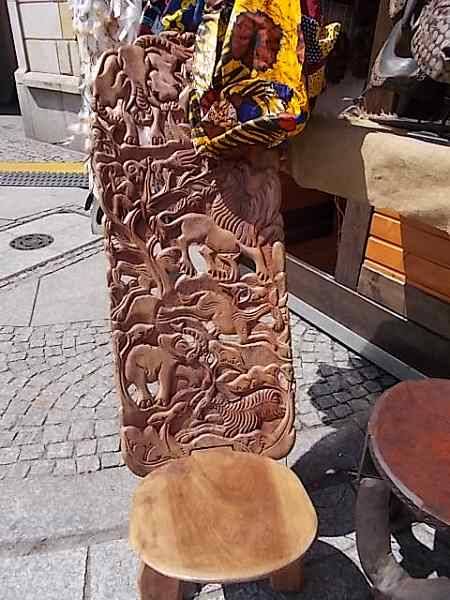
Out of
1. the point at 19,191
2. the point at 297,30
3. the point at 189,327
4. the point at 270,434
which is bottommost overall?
the point at 19,191

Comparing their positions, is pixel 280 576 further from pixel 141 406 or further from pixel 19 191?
pixel 19 191

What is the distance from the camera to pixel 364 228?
3.17 metres

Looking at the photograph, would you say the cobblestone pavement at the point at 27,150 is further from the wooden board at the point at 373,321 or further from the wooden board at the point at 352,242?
the wooden board at the point at 352,242

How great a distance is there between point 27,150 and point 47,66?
3.98 ft

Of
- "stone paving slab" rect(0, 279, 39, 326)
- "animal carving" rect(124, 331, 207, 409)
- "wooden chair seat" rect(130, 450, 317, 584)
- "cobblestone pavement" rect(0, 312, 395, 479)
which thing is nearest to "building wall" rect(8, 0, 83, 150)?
"stone paving slab" rect(0, 279, 39, 326)

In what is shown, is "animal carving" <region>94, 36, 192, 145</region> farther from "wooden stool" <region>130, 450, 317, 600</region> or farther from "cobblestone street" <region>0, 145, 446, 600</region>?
"cobblestone street" <region>0, 145, 446, 600</region>

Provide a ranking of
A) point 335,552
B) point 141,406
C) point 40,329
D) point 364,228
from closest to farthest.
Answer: point 141,406 → point 335,552 → point 364,228 → point 40,329

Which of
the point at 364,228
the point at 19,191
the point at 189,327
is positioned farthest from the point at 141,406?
the point at 19,191

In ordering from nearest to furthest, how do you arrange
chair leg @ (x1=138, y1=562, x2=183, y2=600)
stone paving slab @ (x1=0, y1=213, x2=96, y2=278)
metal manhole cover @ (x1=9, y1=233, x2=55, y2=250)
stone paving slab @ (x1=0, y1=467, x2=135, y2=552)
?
chair leg @ (x1=138, y1=562, x2=183, y2=600) → stone paving slab @ (x1=0, y1=467, x2=135, y2=552) → stone paving slab @ (x1=0, y1=213, x2=96, y2=278) → metal manhole cover @ (x1=9, y1=233, x2=55, y2=250)

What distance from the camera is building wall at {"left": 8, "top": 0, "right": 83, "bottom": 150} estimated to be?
283 inches

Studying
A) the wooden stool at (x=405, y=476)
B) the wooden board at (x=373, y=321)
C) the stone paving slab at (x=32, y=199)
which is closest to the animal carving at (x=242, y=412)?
the wooden stool at (x=405, y=476)

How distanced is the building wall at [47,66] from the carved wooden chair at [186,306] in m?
5.79

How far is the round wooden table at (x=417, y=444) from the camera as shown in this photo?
1348 mm

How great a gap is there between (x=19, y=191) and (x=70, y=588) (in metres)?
5.14
